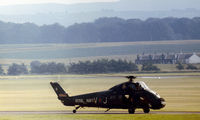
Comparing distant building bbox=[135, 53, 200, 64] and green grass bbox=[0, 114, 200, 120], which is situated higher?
distant building bbox=[135, 53, 200, 64]

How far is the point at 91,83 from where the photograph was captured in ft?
325

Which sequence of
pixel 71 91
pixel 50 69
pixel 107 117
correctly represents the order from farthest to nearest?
pixel 50 69
pixel 71 91
pixel 107 117

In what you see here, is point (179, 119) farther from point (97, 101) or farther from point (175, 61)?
point (175, 61)

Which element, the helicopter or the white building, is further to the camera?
the white building

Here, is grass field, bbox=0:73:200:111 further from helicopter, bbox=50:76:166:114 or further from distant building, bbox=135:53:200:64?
distant building, bbox=135:53:200:64

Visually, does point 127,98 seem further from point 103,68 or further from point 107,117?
point 103,68

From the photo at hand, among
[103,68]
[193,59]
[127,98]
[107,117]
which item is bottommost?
[107,117]

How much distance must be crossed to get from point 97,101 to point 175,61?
114140mm

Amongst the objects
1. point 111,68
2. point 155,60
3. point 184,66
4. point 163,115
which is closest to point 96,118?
point 163,115

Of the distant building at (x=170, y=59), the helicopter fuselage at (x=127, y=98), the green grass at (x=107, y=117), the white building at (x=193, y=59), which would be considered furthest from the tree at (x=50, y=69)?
the helicopter fuselage at (x=127, y=98)

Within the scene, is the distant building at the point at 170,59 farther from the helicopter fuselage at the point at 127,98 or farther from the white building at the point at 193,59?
the helicopter fuselage at the point at 127,98


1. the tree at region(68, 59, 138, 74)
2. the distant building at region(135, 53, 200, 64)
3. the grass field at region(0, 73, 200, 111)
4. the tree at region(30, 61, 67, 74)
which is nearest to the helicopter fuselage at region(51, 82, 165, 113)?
the grass field at region(0, 73, 200, 111)

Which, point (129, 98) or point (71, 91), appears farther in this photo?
point (71, 91)

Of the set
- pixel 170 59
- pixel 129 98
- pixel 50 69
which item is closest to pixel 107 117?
pixel 129 98
